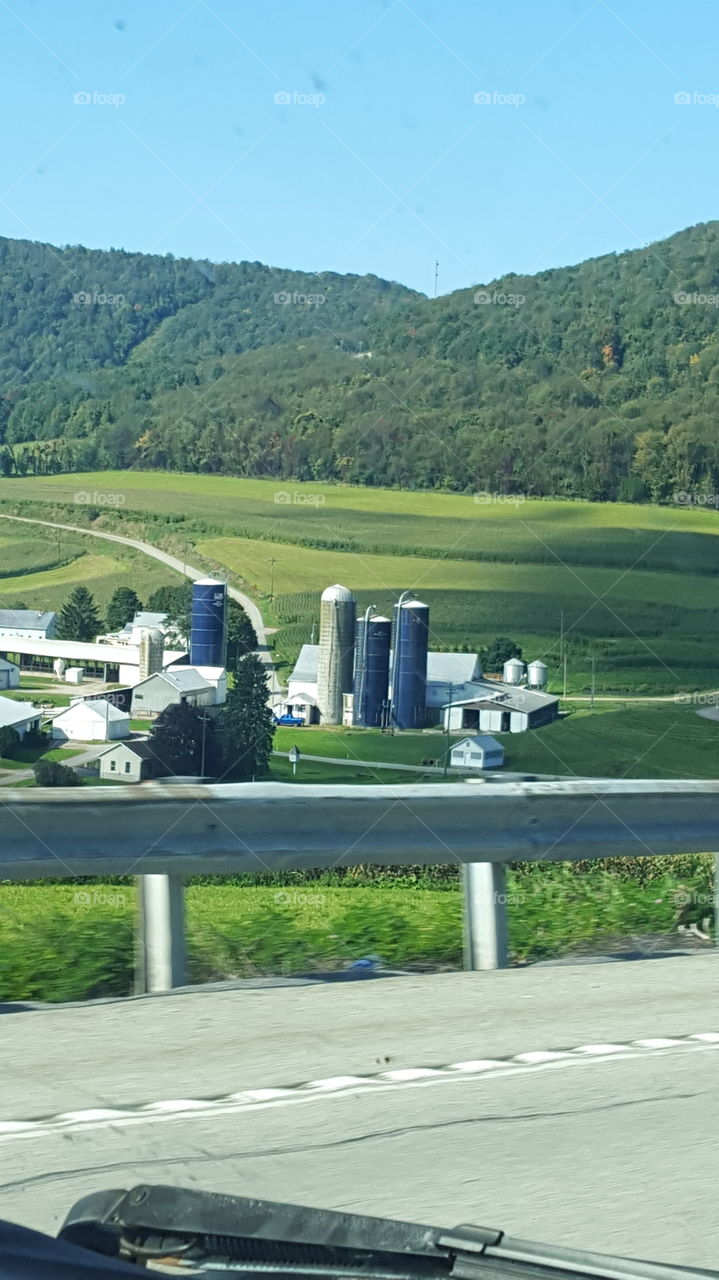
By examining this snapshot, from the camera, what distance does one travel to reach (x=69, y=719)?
8.42 m

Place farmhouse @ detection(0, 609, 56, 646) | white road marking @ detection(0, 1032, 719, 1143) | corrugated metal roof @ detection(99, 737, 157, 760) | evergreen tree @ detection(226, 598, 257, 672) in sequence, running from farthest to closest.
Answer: evergreen tree @ detection(226, 598, 257, 672)
farmhouse @ detection(0, 609, 56, 646)
corrugated metal roof @ detection(99, 737, 157, 760)
white road marking @ detection(0, 1032, 719, 1143)

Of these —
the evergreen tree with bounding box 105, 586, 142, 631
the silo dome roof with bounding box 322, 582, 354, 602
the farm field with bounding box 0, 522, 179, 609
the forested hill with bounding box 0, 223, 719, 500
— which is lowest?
the evergreen tree with bounding box 105, 586, 142, 631

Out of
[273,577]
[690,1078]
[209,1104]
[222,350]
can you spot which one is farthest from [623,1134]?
[222,350]

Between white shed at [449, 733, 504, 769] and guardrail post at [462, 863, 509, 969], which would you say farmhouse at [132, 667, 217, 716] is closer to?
white shed at [449, 733, 504, 769]

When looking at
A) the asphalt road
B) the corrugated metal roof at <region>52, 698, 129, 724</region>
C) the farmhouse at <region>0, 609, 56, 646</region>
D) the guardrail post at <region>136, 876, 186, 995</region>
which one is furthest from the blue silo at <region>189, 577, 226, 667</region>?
the asphalt road

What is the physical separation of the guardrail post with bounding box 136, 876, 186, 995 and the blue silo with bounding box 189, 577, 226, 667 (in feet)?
20.8

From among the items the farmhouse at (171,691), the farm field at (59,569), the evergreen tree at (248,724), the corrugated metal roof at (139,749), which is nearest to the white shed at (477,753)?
the evergreen tree at (248,724)

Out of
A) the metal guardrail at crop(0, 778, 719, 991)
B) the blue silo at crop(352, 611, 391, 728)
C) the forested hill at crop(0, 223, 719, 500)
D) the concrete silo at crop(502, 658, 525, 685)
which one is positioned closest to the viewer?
the metal guardrail at crop(0, 778, 719, 991)

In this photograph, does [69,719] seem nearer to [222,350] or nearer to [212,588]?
[212,588]

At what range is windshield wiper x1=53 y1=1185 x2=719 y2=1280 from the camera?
1.91 meters

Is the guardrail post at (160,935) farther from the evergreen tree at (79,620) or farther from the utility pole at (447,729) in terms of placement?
the evergreen tree at (79,620)

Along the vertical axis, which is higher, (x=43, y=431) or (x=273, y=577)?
(x=43, y=431)

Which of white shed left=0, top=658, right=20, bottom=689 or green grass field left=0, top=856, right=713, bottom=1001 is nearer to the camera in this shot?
green grass field left=0, top=856, right=713, bottom=1001

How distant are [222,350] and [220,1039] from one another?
75.6ft
